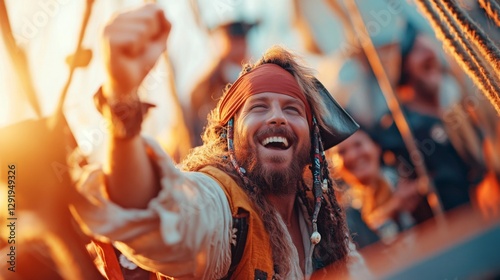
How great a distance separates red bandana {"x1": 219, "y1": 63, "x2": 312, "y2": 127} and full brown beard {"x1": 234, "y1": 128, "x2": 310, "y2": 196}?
156 millimetres

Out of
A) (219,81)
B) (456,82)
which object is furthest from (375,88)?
(219,81)

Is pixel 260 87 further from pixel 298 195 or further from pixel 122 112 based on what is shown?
pixel 122 112

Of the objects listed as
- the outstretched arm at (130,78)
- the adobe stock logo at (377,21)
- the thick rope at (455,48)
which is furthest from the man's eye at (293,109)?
the adobe stock logo at (377,21)

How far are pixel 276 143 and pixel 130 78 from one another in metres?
1.09

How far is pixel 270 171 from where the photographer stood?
8.34 feet

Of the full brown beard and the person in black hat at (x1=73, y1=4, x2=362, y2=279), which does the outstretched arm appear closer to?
the person in black hat at (x1=73, y1=4, x2=362, y2=279)

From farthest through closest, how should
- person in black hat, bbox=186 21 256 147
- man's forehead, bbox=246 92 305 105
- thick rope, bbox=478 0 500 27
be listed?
person in black hat, bbox=186 21 256 147, man's forehead, bbox=246 92 305 105, thick rope, bbox=478 0 500 27

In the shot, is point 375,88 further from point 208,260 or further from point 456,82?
point 208,260

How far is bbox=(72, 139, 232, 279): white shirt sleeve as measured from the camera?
1677mm

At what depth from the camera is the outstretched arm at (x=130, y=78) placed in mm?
1579

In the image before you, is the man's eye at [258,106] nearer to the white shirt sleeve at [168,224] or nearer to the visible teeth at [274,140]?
the visible teeth at [274,140]

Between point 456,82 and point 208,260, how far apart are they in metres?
4.77

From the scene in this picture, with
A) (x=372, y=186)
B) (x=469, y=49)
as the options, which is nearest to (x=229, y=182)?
(x=469, y=49)

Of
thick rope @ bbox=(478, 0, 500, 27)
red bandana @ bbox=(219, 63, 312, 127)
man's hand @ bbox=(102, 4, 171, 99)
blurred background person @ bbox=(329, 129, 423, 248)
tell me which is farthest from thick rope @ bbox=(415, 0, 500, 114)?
blurred background person @ bbox=(329, 129, 423, 248)
